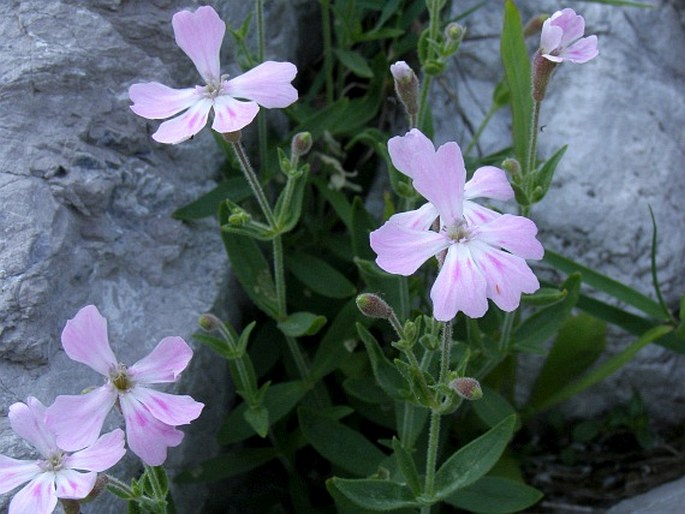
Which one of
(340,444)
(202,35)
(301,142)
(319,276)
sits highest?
(202,35)

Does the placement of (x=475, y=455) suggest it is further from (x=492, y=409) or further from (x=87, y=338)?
(x=87, y=338)

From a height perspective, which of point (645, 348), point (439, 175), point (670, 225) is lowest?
point (645, 348)

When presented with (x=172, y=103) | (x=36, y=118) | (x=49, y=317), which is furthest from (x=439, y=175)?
(x=36, y=118)

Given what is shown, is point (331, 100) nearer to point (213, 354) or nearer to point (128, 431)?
point (213, 354)

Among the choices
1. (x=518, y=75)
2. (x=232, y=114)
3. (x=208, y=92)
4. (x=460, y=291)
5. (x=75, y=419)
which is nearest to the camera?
(x=460, y=291)

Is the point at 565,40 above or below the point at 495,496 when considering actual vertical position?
above

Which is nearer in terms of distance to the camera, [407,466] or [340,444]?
[407,466]

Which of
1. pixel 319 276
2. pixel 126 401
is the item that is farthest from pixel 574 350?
pixel 126 401

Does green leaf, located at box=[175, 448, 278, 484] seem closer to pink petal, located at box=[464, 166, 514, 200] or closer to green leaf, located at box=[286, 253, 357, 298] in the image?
green leaf, located at box=[286, 253, 357, 298]
